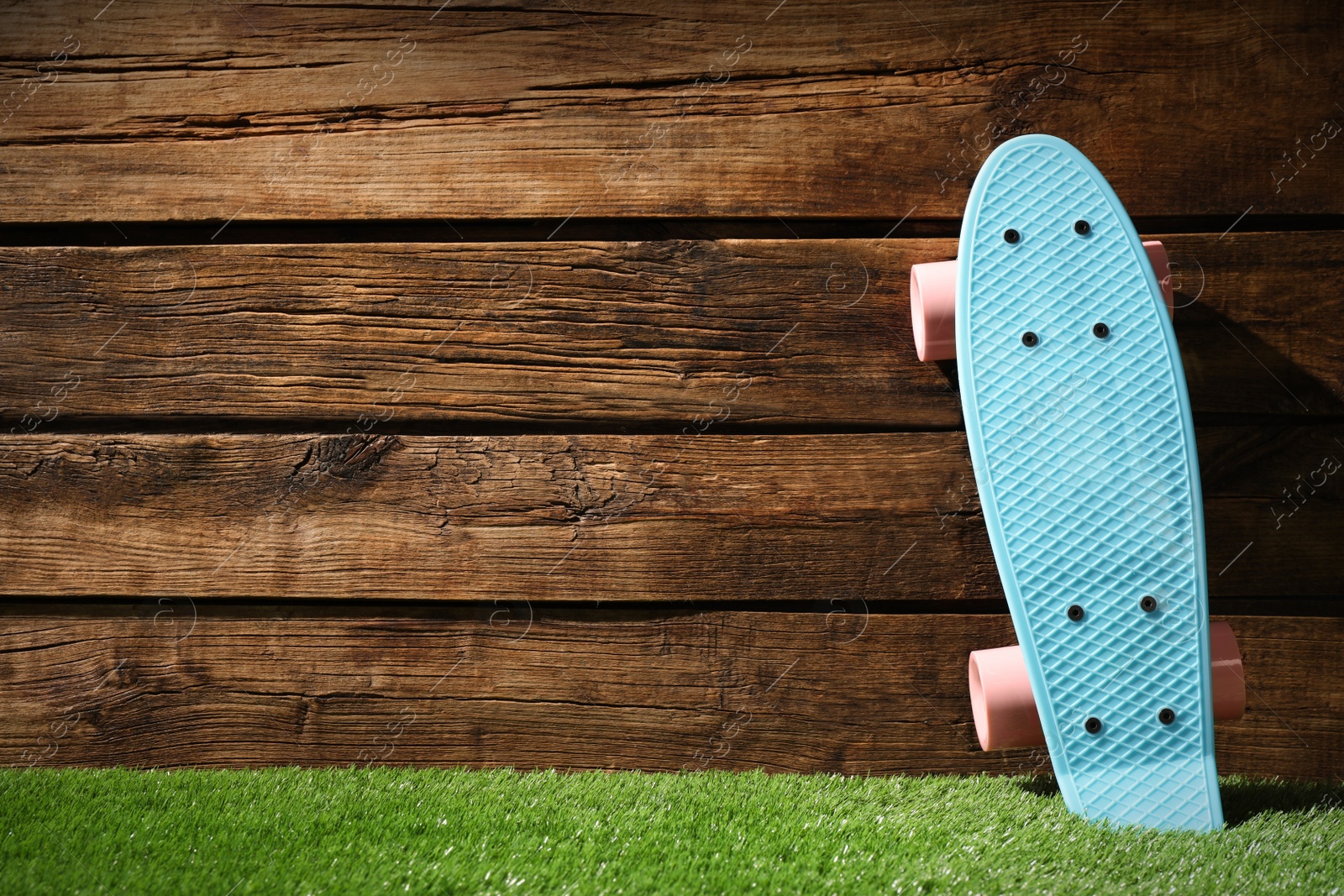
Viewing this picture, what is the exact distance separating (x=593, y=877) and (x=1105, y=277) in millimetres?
805

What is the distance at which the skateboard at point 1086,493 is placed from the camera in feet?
2.68

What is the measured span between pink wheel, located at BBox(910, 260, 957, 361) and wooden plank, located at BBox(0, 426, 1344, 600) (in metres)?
0.13

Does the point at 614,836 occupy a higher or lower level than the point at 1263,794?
higher

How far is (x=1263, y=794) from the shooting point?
0.91 m

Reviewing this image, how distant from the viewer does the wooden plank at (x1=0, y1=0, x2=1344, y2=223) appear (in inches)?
38.3

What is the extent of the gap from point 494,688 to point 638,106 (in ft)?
2.46

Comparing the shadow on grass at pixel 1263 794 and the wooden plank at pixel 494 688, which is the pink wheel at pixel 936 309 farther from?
the shadow on grass at pixel 1263 794

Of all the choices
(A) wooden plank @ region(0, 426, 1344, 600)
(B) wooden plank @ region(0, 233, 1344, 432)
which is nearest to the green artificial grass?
(A) wooden plank @ region(0, 426, 1344, 600)

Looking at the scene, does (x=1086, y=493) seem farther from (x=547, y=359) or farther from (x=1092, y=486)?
(x=547, y=359)

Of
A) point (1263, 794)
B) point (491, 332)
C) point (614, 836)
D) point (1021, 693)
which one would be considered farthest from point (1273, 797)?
point (491, 332)

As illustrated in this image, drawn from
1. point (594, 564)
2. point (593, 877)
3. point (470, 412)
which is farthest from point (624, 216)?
point (593, 877)

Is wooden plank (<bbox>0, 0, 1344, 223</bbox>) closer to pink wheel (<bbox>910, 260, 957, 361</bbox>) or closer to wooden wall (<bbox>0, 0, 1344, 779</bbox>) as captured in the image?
wooden wall (<bbox>0, 0, 1344, 779</bbox>)

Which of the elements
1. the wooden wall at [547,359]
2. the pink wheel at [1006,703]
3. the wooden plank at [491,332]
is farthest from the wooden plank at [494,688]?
the wooden plank at [491,332]

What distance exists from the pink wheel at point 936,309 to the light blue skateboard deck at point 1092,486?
0.02 metres
